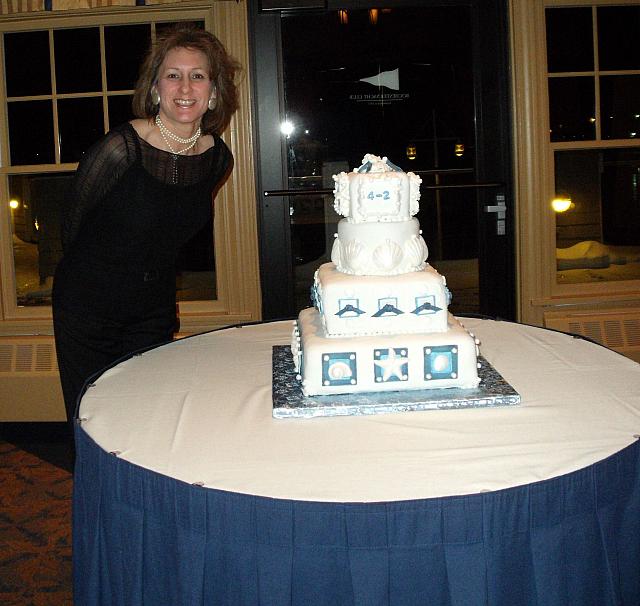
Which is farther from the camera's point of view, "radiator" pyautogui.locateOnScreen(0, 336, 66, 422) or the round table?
"radiator" pyautogui.locateOnScreen(0, 336, 66, 422)

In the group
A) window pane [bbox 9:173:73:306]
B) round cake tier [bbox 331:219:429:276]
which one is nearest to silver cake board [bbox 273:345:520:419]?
round cake tier [bbox 331:219:429:276]

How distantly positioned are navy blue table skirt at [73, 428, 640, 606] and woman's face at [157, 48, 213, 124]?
1062mm

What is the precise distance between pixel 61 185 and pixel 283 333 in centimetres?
195

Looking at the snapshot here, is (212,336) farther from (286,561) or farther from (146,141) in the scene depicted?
(286,561)

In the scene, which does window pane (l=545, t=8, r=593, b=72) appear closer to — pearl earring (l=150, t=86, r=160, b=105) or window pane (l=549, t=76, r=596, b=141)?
window pane (l=549, t=76, r=596, b=141)

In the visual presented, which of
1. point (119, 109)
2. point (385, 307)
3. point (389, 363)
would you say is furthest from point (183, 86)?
point (119, 109)

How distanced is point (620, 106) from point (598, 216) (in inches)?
21.0

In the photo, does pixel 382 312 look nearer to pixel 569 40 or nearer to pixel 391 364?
pixel 391 364

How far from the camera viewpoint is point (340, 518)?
3.92 ft

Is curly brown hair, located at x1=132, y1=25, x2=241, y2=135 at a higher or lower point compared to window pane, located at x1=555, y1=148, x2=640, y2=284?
higher

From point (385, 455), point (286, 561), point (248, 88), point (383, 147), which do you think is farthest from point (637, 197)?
point (286, 561)

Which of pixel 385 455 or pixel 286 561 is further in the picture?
pixel 385 455

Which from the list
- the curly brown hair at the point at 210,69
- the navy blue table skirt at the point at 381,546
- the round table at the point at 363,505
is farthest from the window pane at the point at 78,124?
the navy blue table skirt at the point at 381,546

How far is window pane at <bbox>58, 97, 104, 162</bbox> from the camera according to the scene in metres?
3.80
